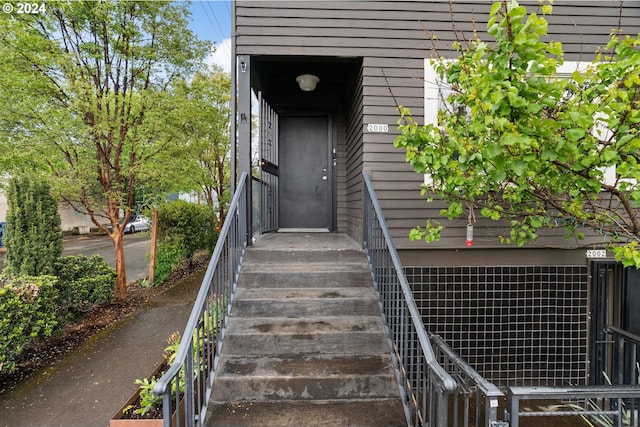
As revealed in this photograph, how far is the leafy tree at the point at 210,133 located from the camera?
6762 millimetres

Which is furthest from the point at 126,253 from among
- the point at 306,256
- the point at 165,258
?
the point at 306,256

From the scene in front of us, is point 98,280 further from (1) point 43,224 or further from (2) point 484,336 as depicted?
(2) point 484,336

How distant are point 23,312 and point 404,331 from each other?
13.1ft

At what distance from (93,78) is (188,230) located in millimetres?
3613

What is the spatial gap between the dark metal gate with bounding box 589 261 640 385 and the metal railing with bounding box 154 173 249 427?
157 inches

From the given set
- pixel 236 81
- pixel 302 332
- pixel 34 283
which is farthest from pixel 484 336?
pixel 34 283

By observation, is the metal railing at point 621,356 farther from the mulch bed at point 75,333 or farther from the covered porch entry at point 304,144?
the mulch bed at point 75,333

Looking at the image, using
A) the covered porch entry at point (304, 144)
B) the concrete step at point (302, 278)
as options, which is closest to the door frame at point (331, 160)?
the covered porch entry at point (304, 144)

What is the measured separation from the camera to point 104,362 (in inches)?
141

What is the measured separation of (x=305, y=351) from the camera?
95.4 inches

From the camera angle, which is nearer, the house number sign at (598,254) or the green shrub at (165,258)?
the house number sign at (598,254)

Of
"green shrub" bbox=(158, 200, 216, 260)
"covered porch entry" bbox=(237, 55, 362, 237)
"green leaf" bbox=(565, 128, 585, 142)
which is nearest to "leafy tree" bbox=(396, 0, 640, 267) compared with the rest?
"green leaf" bbox=(565, 128, 585, 142)

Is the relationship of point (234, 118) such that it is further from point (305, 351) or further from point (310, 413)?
point (310, 413)

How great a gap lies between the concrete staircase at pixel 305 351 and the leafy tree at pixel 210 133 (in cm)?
454
